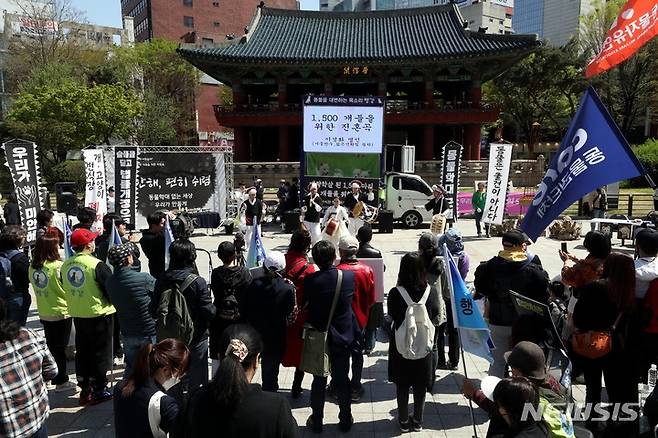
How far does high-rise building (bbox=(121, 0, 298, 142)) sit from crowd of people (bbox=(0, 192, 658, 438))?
4564 centimetres

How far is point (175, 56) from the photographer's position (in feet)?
130

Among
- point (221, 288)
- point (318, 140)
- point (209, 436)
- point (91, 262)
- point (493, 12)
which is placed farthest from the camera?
point (493, 12)

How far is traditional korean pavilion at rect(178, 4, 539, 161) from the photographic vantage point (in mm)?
27641

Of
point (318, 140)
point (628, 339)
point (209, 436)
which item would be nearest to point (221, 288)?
point (209, 436)

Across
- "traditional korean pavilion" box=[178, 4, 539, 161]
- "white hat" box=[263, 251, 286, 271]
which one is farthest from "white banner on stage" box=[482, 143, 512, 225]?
"traditional korean pavilion" box=[178, 4, 539, 161]

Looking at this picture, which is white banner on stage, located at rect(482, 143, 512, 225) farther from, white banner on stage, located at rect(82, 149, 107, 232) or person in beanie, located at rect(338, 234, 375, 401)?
white banner on stage, located at rect(82, 149, 107, 232)

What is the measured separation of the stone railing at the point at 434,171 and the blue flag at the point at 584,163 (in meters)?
22.6

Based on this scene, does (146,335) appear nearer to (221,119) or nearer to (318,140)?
(318,140)

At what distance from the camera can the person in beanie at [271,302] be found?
4148 millimetres

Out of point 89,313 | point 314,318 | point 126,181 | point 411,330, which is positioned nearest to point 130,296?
point 89,313

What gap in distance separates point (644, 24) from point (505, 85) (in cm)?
3326

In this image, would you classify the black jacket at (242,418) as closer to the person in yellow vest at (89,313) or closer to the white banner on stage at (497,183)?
the person in yellow vest at (89,313)

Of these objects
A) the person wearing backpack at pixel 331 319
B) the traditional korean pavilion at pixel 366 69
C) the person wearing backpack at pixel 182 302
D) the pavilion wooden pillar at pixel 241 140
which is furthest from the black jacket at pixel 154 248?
the pavilion wooden pillar at pixel 241 140

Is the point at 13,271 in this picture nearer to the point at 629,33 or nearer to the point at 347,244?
the point at 347,244
